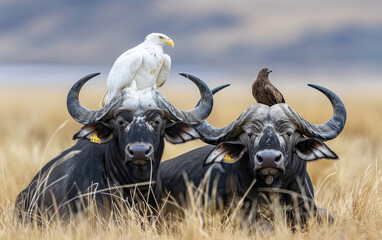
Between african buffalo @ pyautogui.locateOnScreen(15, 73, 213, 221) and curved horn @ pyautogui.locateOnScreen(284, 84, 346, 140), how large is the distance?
0.90m

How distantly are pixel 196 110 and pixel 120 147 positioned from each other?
865mm

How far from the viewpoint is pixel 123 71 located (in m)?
8.69

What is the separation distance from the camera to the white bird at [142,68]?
28.5ft

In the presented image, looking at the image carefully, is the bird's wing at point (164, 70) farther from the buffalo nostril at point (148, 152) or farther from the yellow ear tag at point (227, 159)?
the buffalo nostril at point (148, 152)

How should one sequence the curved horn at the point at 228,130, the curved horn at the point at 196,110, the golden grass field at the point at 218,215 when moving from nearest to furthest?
the golden grass field at the point at 218,215 → the curved horn at the point at 228,130 → the curved horn at the point at 196,110

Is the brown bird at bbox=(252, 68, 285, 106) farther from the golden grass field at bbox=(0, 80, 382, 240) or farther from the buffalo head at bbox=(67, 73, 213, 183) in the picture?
the golden grass field at bbox=(0, 80, 382, 240)

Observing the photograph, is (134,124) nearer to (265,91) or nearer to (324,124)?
(265,91)

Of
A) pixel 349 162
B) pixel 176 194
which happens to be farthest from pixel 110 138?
pixel 349 162

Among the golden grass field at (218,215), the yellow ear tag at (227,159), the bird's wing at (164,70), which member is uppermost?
the bird's wing at (164,70)

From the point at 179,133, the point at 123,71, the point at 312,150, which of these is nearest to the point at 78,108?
the point at 179,133

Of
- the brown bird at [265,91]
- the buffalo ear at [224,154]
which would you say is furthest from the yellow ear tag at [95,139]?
the brown bird at [265,91]

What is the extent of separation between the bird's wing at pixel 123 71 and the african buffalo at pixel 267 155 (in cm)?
218

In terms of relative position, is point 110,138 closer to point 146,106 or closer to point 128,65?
point 146,106

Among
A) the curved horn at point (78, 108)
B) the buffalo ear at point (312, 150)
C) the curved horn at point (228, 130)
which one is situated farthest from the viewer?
the curved horn at point (78, 108)
